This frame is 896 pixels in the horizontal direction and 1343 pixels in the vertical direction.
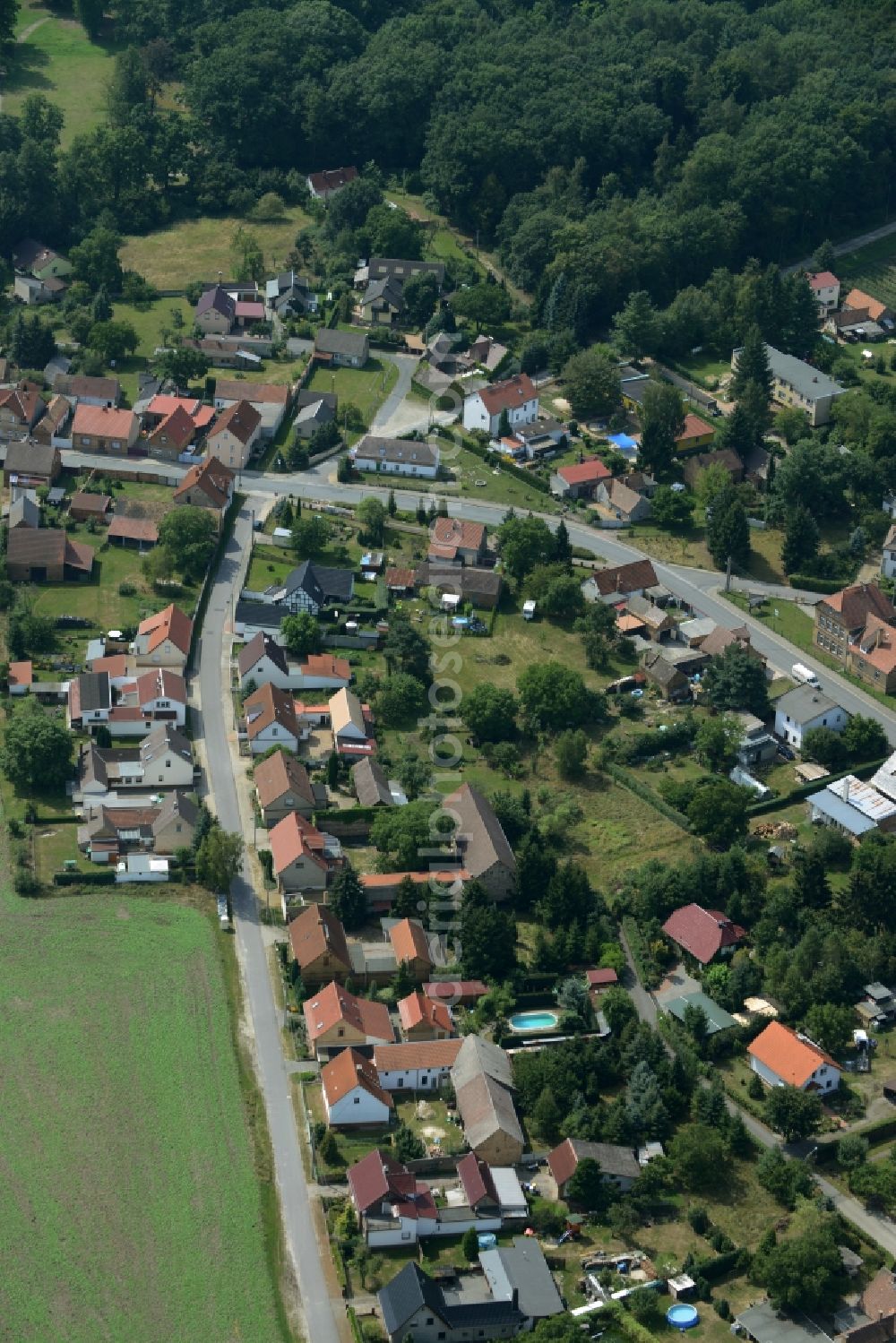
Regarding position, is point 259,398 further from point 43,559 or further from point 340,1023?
point 340,1023

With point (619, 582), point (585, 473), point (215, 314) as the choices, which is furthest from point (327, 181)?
point (619, 582)

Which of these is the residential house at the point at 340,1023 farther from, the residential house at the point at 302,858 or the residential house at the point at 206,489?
the residential house at the point at 206,489

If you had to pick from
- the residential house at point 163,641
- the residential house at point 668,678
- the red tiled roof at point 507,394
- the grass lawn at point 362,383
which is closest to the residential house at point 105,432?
the grass lawn at point 362,383

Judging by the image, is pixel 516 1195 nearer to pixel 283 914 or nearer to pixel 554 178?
pixel 283 914

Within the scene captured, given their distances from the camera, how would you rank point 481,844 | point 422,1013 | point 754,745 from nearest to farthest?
point 422,1013, point 481,844, point 754,745

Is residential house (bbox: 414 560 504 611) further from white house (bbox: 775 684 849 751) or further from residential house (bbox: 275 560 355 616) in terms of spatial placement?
white house (bbox: 775 684 849 751)
